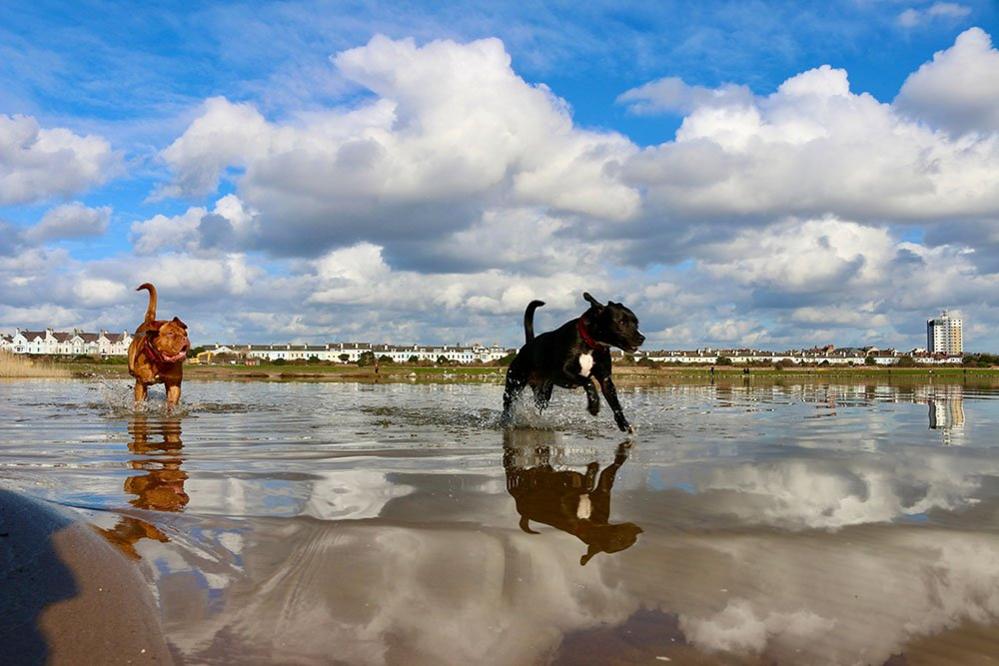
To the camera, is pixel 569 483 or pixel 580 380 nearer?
pixel 569 483

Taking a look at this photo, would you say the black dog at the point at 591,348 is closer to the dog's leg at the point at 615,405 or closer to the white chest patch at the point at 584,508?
the dog's leg at the point at 615,405

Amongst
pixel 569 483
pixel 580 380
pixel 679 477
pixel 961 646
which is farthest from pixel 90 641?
pixel 580 380

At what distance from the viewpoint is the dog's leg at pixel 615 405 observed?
9430 millimetres

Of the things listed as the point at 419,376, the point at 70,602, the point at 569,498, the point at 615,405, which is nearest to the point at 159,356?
the point at 615,405

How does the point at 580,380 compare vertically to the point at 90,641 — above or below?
above

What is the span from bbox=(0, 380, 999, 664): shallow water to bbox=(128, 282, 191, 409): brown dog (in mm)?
5175

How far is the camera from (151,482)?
5.68 m

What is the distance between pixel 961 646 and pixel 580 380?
25.7ft

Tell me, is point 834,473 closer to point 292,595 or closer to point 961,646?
point 961,646

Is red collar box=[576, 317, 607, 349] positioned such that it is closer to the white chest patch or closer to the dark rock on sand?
the white chest patch

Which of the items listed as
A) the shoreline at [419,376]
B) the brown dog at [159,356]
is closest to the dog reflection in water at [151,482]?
the brown dog at [159,356]

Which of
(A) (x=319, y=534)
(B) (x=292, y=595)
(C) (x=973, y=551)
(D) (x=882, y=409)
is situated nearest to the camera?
(B) (x=292, y=595)

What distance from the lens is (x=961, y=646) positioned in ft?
8.30

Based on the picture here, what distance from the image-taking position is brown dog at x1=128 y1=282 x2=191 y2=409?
13.2 m
